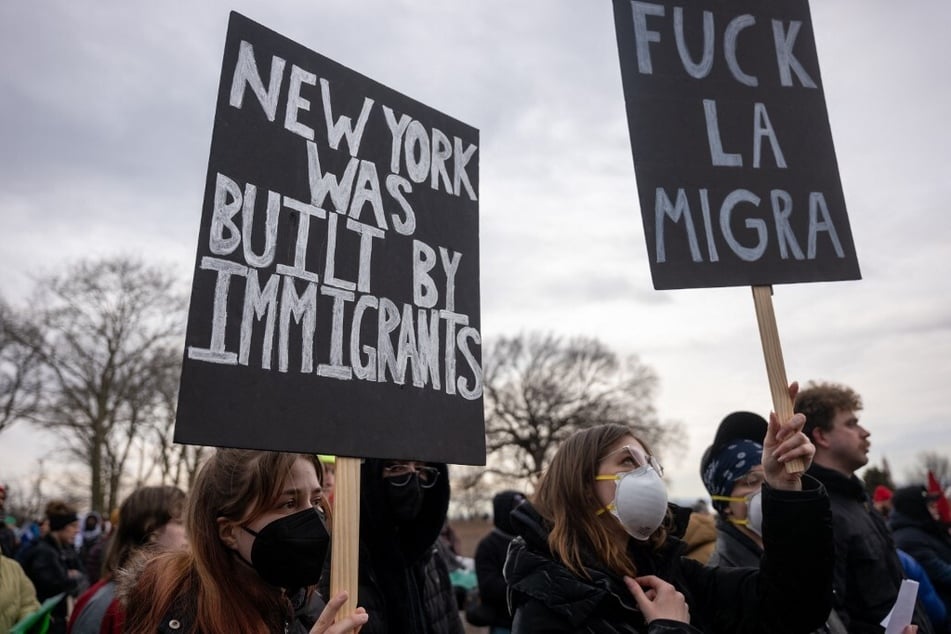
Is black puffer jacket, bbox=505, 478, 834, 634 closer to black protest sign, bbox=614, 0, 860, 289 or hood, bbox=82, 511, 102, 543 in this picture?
black protest sign, bbox=614, 0, 860, 289

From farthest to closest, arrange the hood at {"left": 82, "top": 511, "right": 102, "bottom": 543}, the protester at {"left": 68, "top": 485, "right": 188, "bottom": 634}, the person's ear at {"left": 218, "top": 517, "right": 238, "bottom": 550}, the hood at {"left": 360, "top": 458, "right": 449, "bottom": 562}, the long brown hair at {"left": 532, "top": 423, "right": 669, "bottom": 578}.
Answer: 1. the hood at {"left": 82, "top": 511, "right": 102, "bottom": 543}
2. the protester at {"left": 68, "top": 485, "right": 188, "bottom": 634}
3. the hood at {"left": 360, "top": 458, "right": 449, "bottom": 562}
4. the long brown hair at {"left": 532, "top": 423, "right": 669, "bottom": 578}
5. the person's ear at {"left": 218, "top": 517, "right": 238, "bottom": 550}

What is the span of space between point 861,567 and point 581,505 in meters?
1.82

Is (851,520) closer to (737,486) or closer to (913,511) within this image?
(737,486)

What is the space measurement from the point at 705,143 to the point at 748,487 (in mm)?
1470

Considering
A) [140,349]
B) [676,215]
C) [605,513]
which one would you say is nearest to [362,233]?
[676,215]

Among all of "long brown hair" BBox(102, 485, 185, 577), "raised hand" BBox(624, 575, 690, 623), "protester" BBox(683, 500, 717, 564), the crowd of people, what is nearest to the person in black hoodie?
"protester" BBox(683, 500, 717, 564)

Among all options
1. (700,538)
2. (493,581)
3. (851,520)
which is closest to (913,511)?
(700,538)

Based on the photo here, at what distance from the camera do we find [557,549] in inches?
97.9

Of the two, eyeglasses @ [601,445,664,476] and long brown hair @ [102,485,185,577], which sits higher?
eyeglasses @ [601,445,664,476]

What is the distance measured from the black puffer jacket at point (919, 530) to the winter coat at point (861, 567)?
6.22 feet

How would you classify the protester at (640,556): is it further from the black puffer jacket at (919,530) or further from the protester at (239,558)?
the black puffer jacket at (919,530)

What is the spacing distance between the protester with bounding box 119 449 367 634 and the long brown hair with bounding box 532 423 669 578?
762mm

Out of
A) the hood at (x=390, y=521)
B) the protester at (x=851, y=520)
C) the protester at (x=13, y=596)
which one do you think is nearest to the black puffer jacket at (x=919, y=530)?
the protester at (x=851, y=520)

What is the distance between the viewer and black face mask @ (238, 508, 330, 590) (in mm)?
2117
